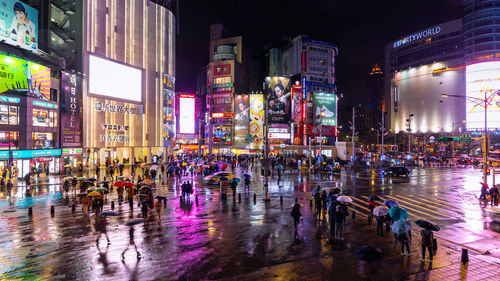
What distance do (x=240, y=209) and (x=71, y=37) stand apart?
50.4 m

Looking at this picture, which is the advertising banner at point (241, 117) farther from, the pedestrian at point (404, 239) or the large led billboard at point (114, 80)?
the pedestrian at point (404, 239)

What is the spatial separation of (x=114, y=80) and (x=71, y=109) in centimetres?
1183

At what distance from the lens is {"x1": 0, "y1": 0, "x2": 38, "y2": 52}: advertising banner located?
38719mm

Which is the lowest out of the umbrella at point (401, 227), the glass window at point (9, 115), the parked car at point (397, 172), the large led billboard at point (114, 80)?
the parked car at point (397, 172)

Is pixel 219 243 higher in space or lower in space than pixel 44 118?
lower

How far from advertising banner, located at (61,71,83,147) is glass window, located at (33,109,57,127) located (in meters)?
1.95

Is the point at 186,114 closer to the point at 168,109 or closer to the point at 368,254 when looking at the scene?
the point at 168,109

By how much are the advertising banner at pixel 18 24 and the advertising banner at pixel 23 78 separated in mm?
3153

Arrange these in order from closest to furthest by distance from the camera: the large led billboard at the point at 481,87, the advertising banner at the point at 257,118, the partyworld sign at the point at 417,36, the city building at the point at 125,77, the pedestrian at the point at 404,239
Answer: the pedestrian at the point at 404,239, the city building at the point at 125,77, the advertising banner at the point at 257,118, the large led billboard at the point at 481,87, the partyworld sign at the point at 417,36

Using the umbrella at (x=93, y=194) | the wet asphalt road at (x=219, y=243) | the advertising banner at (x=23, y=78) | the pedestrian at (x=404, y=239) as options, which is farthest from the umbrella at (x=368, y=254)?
the advertising banner at (x=23, y=78)

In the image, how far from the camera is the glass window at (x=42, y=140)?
3881 centimetres

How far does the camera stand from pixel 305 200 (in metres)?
22.5

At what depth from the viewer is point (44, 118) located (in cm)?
4025

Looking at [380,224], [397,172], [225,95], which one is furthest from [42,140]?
[225,95]
